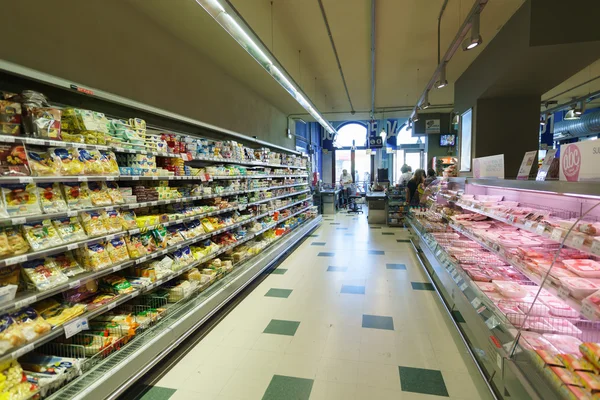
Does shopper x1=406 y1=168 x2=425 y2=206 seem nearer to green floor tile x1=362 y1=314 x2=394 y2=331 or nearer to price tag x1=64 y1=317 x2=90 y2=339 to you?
green floor tile x1=362 y1=314 x2=394 y2=331

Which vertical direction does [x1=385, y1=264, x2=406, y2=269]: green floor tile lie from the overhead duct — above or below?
below

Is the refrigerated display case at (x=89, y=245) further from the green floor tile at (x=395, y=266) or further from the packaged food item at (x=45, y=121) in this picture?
the green floor tile at (x=395, y=266)

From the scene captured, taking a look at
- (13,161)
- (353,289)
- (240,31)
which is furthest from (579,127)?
(13,161)

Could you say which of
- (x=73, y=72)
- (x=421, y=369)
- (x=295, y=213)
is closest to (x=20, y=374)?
(x=73, y=72)

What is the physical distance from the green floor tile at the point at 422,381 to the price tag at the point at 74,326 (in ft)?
7.50

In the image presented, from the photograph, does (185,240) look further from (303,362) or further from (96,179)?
(303,362)

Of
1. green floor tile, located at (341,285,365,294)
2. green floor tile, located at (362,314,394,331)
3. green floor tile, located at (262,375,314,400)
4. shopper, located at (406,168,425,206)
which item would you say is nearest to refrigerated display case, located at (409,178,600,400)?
green floor tile, located at (362,314,394,331)

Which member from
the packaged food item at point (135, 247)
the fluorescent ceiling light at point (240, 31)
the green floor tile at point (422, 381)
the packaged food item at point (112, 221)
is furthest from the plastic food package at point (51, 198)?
the green floor tile at point (422, 381)

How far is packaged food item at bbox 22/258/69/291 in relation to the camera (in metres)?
1.82

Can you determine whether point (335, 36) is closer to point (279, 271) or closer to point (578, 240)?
point (279, 271)

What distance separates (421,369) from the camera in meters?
2.34

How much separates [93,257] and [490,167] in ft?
13.4

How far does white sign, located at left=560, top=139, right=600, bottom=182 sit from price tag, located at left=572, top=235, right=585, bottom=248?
357mm

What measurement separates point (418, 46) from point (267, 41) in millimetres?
2817
